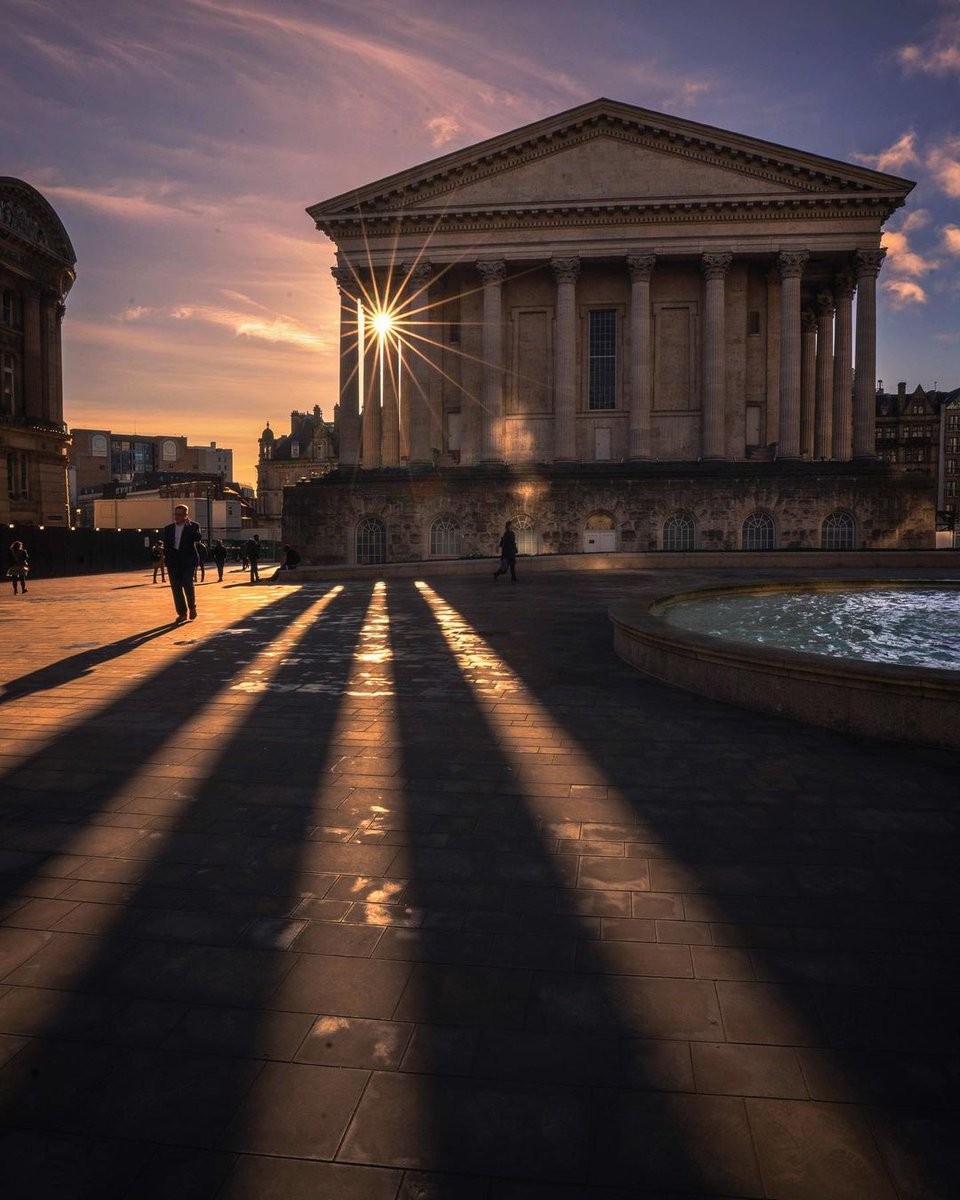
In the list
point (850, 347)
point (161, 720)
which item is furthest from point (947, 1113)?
point (850, 347)

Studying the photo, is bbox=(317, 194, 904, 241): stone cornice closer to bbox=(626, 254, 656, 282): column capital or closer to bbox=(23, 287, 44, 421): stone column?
bbox=(626, 254, 656, 282): column capital

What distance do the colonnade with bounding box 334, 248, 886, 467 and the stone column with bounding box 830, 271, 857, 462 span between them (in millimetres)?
53

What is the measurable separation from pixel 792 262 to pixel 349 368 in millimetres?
23138

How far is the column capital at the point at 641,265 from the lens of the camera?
4088cm

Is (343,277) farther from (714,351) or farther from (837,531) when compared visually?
(837,531)

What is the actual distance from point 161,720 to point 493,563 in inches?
837

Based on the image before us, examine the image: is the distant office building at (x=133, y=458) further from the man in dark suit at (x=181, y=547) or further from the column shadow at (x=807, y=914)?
the column shadow at (x=807, y=914)

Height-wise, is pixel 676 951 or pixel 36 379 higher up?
pixel 36 379

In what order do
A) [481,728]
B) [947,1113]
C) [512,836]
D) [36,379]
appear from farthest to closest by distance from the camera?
[36,379] < [481,728] < [512,836] < [947,1113]

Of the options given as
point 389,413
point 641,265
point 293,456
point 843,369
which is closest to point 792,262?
point 843,369

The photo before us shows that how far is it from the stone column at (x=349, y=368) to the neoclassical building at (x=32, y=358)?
21.2 m

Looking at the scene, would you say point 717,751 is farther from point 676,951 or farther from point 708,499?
point 708,499

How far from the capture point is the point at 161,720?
25.7ft

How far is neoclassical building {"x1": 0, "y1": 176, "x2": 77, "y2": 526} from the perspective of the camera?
4941cm
